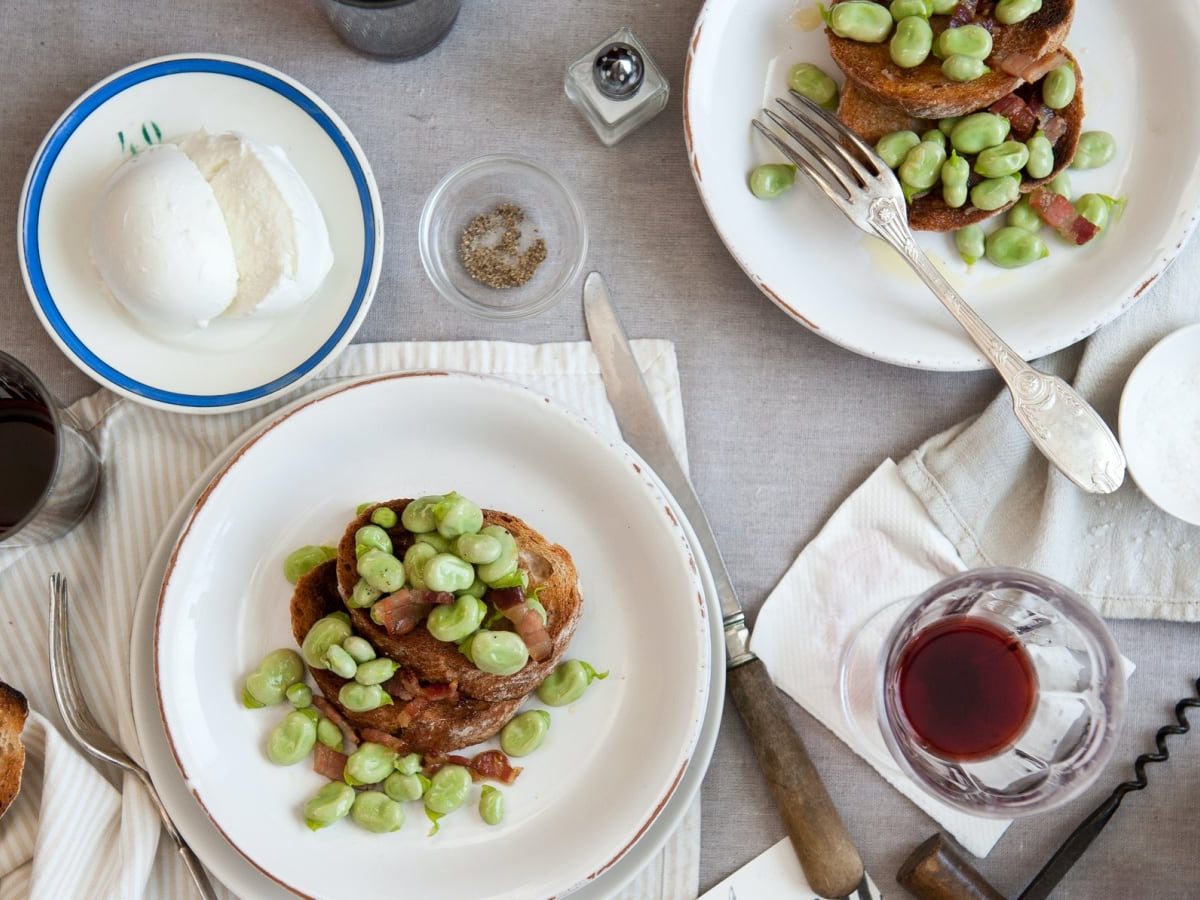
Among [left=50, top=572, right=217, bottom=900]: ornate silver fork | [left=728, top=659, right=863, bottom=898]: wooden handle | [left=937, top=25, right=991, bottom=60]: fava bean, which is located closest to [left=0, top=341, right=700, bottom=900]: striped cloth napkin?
[left=50, top=572, right=217, bottom=900]: ornate silver fork

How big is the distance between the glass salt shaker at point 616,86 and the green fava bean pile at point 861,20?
0.27m

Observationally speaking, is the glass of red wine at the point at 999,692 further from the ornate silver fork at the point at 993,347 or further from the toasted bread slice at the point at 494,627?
the toasted bread slice at the point at 494,627

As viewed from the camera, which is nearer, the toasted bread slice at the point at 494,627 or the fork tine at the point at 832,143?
the toasted bread slice at the point at 494,627

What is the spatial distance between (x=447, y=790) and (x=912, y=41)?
1177 millimetres

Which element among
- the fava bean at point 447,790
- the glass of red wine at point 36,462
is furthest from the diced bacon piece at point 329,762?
the glass of red wine at point 36,462

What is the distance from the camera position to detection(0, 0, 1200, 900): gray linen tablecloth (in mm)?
1566

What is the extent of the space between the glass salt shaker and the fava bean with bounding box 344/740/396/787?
37.0 inches

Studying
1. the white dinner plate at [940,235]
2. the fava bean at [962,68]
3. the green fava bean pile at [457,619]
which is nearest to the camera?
the green fava bean pile at [457,619]

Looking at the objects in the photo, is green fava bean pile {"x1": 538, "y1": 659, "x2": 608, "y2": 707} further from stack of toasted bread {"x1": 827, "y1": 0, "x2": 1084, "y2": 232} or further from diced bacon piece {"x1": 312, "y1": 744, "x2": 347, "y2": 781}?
stack of toasted bread {"x1": 827, "y1": 0, "x2": 1084, "y2": 232}

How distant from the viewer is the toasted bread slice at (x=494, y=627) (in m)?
1.35

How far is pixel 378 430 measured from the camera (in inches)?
57.1

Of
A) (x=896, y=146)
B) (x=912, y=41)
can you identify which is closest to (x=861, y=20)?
(x=912, y=41)

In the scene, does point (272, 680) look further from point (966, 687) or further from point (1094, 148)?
point (1094, 148)

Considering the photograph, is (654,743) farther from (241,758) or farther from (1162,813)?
(1162,813)
